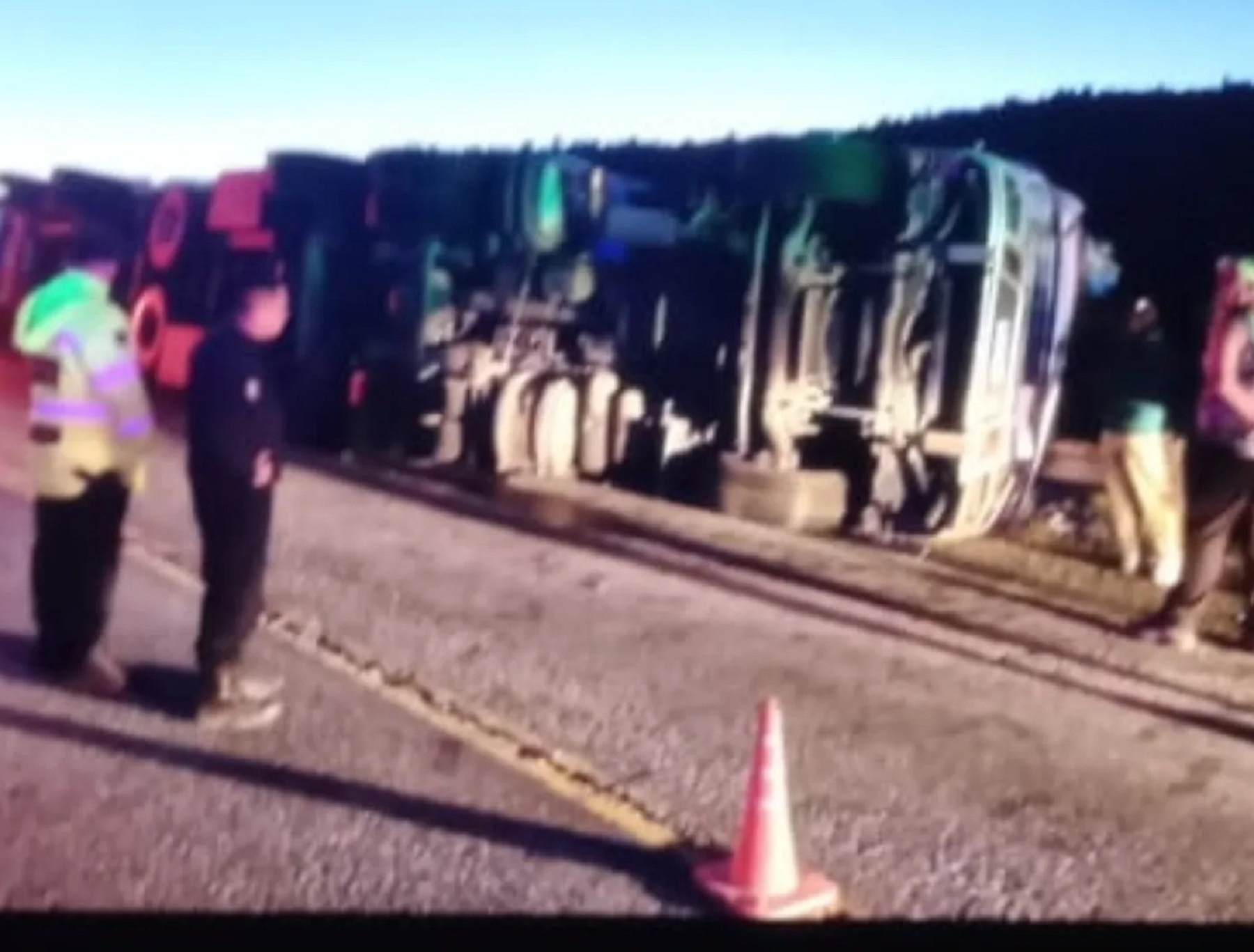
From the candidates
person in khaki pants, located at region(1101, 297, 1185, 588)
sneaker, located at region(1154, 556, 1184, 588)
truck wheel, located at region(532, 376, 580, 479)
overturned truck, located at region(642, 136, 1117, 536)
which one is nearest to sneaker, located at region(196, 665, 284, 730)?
overturned truck, located at region(642, 136, 1117, 536)

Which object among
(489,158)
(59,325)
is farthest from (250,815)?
(489,158)

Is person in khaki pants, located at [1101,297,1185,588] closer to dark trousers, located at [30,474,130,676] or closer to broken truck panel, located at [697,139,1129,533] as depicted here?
broken truck panel, located at [697,139,1129,533]

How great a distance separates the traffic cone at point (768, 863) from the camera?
128 inches

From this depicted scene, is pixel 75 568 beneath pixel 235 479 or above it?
beneath

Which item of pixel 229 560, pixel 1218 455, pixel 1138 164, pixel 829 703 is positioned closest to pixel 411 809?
pixel 229 560

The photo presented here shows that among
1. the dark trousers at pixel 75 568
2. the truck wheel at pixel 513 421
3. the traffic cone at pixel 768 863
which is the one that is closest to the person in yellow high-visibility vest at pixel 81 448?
the dark trousers at pixel 75 568

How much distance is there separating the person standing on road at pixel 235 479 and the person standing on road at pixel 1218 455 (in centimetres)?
343

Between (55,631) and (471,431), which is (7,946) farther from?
(471,431)

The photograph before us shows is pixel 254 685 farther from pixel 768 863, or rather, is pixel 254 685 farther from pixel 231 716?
pixel 768 863

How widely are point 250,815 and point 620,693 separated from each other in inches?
53.5

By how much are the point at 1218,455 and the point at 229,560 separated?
3.61m

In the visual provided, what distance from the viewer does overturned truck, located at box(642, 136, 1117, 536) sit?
668 cm

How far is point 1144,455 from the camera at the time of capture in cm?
629

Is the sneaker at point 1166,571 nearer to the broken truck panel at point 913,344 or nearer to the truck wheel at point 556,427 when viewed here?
the broken truck panel at point 913,344
